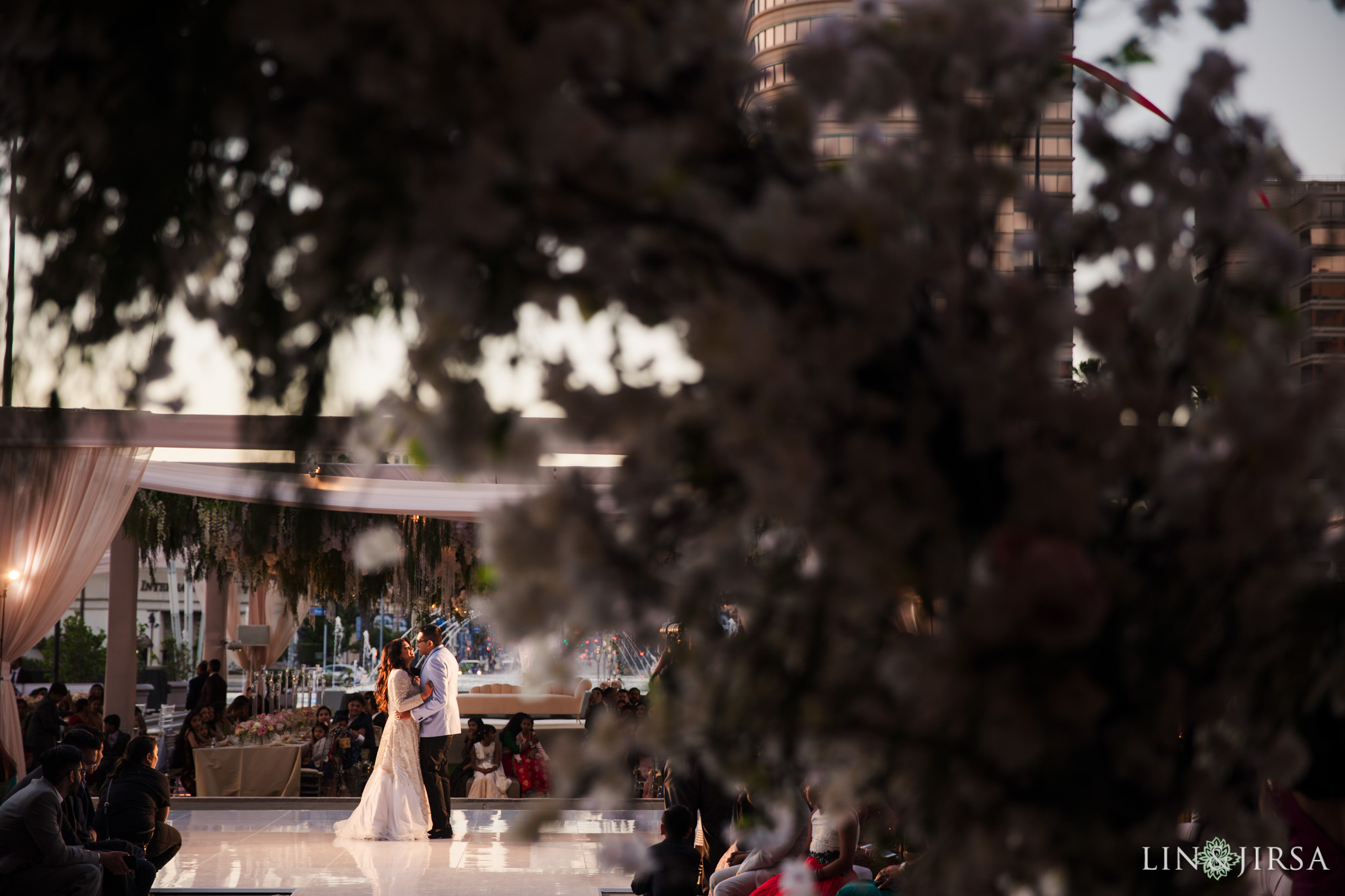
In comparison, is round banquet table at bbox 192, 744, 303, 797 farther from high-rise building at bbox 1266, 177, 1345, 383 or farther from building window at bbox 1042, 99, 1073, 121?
high-rise building at bbox 1266, 177, 1345, 383

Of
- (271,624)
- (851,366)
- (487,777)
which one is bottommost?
(487,777)

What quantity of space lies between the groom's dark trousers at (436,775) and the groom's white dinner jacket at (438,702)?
6 centimetres

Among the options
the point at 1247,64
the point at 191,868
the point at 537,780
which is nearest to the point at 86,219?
the point at 1247,64

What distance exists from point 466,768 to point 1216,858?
9.52 meters

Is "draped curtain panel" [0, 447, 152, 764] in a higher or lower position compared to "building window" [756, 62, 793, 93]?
lower

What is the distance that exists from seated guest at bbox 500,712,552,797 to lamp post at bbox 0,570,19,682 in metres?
4.02

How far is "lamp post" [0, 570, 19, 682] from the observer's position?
6044 mm

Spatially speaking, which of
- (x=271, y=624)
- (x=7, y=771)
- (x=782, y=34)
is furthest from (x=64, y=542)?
(x=271, y=624)

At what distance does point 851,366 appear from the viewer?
0.68m

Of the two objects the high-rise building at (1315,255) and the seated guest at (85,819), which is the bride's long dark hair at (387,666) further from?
the high-rise building at (1315,255)

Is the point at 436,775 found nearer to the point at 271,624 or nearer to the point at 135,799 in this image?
the point at 135,799

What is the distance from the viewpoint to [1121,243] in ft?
Result: 2.75

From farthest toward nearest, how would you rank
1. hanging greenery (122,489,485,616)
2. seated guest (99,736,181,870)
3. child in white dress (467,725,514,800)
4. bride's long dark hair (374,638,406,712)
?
hanging greenery (122,489,485,616)
child in white dress (467,725,514,800)
bride's long dark hair (374,638,406,712)
seated guest (99,736,181,870)

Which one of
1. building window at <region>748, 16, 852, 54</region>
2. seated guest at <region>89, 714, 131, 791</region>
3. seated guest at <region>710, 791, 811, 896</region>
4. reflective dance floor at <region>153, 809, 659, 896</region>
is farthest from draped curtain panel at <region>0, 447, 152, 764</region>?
building window at <region>748, 16, 852, 54</region>
